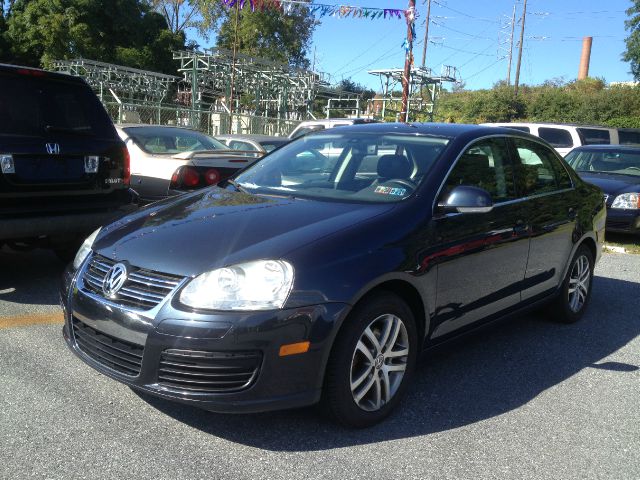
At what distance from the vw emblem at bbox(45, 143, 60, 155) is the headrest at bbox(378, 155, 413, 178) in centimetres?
293

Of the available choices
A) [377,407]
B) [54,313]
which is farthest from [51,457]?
[54,313]

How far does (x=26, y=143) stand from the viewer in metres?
5.02

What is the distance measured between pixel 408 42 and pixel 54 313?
15.6 metres

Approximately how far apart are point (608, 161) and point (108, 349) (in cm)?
1004

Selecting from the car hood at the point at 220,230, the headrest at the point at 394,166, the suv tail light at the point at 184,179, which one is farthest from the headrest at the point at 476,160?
the suv tail light at the point at 184,179

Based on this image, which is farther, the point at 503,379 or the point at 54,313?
the point at 54,313

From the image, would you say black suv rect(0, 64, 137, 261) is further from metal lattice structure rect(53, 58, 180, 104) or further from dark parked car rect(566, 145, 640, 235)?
metal lattice structure rect(53, 58, 180, 104)

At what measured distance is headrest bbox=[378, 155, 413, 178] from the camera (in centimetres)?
384

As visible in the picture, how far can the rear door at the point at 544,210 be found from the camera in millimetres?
4391

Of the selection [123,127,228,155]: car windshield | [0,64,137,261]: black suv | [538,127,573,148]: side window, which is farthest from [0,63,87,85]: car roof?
[538,127,573,148]: side window

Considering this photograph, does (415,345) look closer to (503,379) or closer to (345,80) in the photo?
(503,379)

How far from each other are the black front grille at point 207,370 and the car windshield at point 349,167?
4.34 ft

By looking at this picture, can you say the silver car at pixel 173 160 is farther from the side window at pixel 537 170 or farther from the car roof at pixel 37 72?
the side window at pixel 537 170

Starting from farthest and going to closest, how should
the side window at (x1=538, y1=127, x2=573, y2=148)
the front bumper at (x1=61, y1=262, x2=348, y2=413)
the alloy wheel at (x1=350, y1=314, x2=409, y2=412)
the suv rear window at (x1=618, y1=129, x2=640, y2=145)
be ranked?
the suv rear window at (x1=618, y1=129, x2=640, y2=145)
the side window at (x1=538, y1=127, x2=573, y2=148)
the alloy wheel at (x1=350, y1=314, x2=409, y2=412)
the front bumper at (x1=61, y1=262, x2=348, y2=413)
